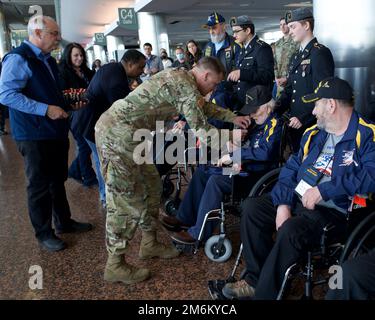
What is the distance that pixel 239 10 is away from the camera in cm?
1288

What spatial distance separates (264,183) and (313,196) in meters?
0.48

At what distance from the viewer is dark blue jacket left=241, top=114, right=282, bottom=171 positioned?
2264mm

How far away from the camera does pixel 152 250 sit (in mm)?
2436

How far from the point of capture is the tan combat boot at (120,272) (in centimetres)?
213

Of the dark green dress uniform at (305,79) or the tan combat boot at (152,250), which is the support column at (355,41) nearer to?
the dark green dress uniform at (305,79)

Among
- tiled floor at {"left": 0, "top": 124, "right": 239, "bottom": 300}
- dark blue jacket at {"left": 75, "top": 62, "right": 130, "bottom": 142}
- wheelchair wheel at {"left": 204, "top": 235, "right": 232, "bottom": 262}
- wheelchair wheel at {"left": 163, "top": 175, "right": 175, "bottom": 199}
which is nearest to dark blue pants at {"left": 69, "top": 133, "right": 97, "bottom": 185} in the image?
dark blue jacket at {"left": 75, "top": 62, "right": 130, "bottom": 142}

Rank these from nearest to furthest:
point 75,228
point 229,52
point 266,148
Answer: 1. point 266,148
2. point 75,228
3. point 229,52

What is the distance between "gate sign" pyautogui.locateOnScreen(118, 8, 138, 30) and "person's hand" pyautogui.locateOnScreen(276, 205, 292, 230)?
10.1 m

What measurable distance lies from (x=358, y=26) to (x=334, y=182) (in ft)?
5.39

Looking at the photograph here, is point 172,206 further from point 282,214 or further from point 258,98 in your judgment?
point 282,214

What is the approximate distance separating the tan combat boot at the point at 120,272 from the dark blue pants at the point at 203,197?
44 centimetres

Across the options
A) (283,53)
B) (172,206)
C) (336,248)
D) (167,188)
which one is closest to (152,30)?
(283,53)

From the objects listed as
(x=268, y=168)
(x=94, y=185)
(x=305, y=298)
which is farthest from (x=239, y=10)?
(x=305, y=298)

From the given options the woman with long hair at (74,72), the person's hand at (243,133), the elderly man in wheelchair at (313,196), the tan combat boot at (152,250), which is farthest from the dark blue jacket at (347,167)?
the woman with long hair at (74,72)
